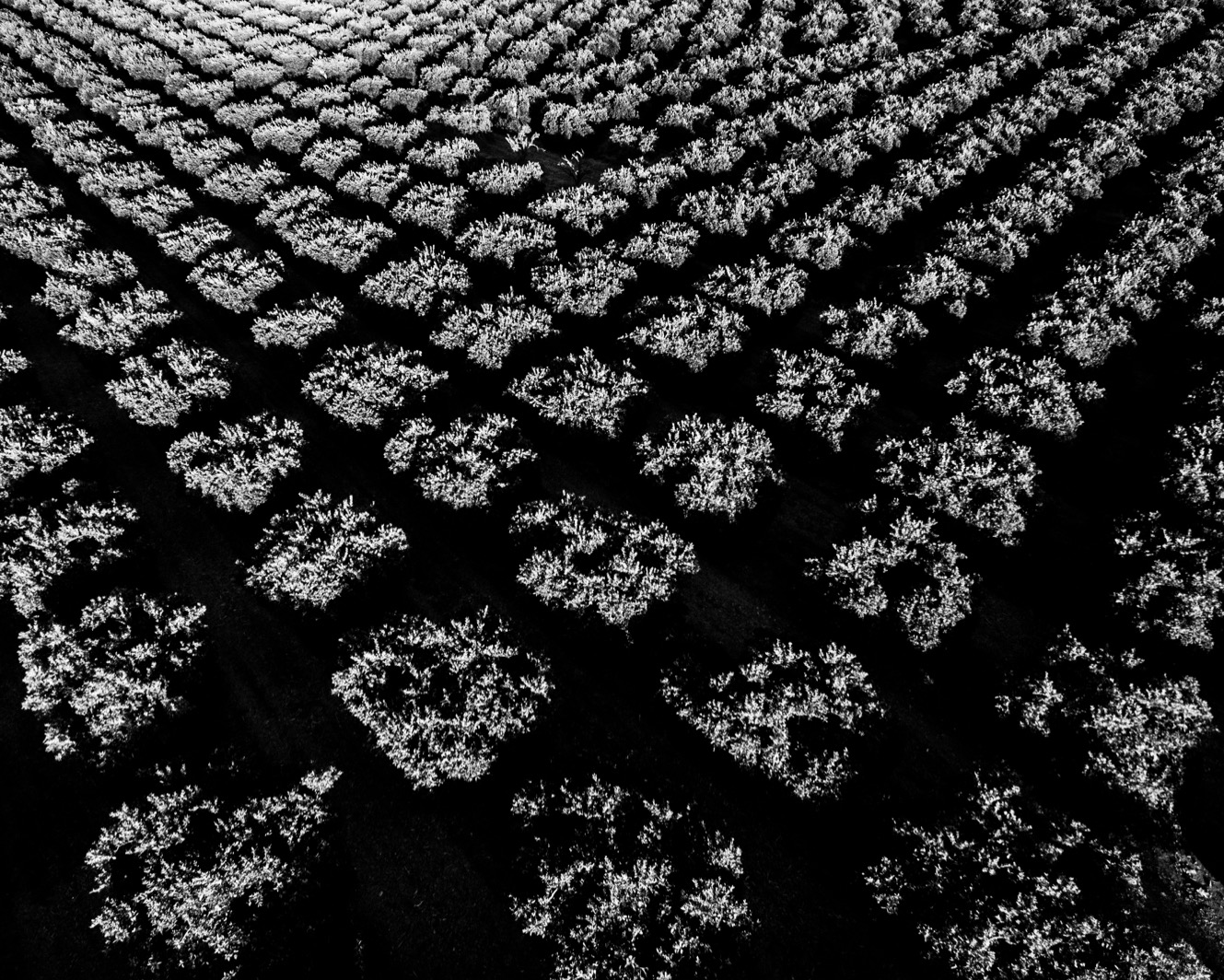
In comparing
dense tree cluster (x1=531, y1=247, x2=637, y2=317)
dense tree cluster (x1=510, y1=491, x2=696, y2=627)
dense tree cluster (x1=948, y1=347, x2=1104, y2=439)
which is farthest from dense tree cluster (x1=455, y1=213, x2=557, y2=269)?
dense tree cluster (x1=948, y1=347, x2=1104, y2=439)

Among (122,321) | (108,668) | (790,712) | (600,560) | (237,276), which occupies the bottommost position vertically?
(790,712)

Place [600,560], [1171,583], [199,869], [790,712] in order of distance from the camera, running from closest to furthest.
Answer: [199,869]
[790,712]
[1171,583]
[600,560]

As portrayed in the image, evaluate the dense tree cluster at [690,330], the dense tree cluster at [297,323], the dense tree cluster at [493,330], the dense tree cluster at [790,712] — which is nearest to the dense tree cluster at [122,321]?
the dense tree cluster at [297,323]

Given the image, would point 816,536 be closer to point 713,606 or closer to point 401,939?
point 713,606

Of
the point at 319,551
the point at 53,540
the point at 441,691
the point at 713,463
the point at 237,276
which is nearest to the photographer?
the point at 441,691

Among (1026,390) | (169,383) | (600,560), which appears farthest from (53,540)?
(1026,390)

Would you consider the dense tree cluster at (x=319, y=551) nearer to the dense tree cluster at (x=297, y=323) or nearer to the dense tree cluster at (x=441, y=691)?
the dense tree cluster at (x=441, y=691)

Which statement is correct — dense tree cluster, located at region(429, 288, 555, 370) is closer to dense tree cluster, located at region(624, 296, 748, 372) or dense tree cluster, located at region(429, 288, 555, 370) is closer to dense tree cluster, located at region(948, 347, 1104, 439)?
dense tree cluster, located at region(624, 296, 748, 372)

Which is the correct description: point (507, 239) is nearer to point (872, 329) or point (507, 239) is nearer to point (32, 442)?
point (872, 329)
